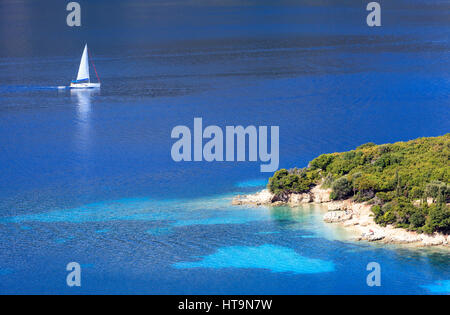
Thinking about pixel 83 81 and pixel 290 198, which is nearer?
pixel 290 198

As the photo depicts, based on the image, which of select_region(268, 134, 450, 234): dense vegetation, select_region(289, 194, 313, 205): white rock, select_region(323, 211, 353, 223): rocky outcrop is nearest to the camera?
select_region(268, 134, 450, 234): dense vegetation

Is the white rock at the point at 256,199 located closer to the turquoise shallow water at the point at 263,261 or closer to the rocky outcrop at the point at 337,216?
the rocky outcrop at the point at 337,216

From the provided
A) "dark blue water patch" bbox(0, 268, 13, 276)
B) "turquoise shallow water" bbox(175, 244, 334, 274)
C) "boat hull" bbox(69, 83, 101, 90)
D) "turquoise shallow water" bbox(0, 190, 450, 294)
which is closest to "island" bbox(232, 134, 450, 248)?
"turquoise shallow water" bbox(0, 190, 450, 294)

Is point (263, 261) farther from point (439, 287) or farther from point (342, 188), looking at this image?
point (439, 287)

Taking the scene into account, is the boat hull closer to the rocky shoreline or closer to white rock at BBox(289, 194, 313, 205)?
the rocky shoreline

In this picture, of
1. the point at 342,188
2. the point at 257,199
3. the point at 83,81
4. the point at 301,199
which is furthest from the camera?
the point at 83,81

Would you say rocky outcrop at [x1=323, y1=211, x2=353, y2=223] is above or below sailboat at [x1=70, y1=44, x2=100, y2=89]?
below

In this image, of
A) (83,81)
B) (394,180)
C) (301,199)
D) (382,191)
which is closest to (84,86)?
(83,81)

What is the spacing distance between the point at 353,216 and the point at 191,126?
36.0 meters

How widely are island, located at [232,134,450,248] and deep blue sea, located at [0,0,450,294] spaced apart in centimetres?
114

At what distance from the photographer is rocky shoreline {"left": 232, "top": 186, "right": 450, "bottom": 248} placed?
43438 millimetres

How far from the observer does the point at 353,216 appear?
47.7 m

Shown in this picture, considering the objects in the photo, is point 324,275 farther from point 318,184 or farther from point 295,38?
point 295,38

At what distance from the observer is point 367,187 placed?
4844cm
